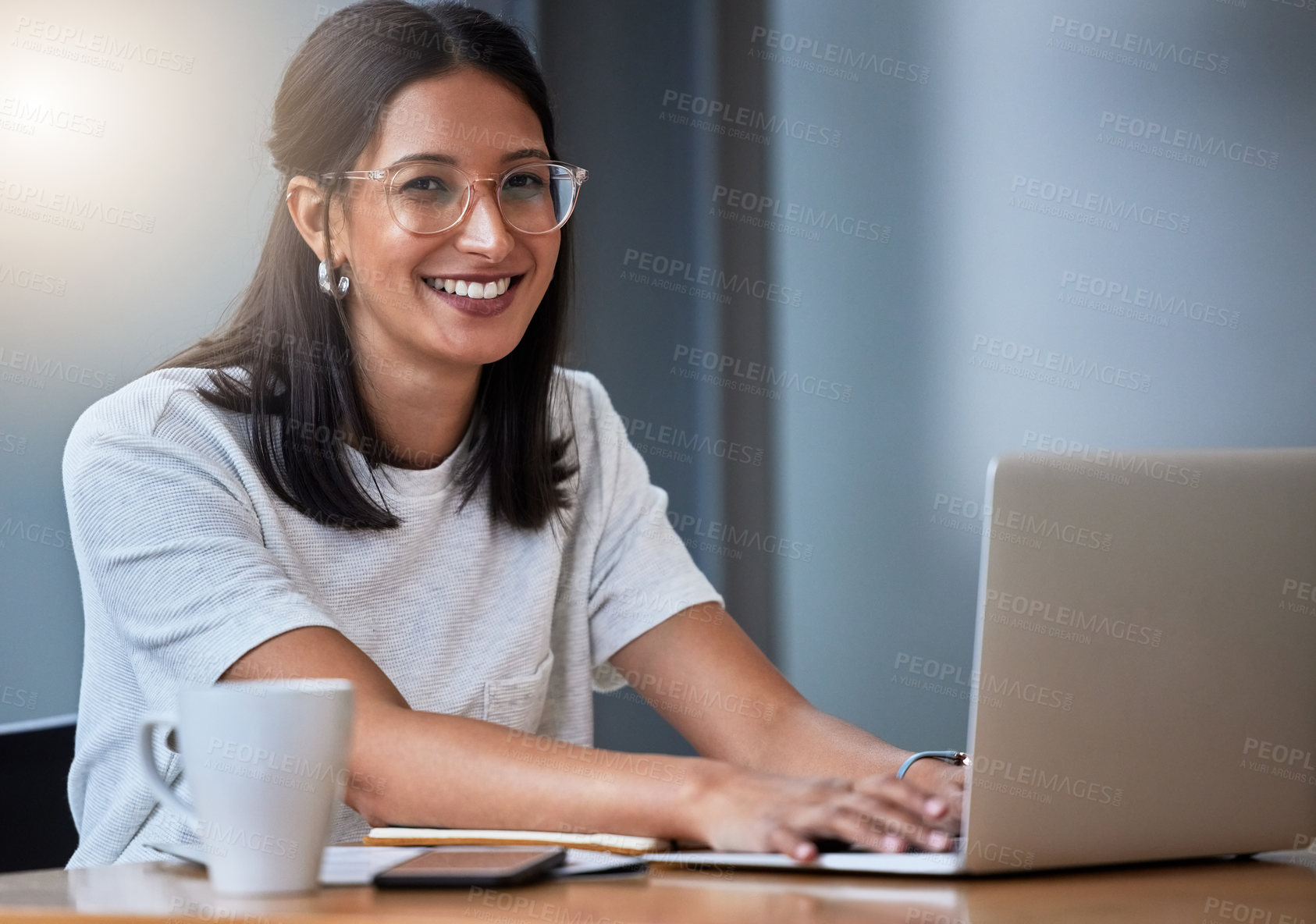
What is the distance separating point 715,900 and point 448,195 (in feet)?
3.04

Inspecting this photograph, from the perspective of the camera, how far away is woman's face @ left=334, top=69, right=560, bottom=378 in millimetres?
1423

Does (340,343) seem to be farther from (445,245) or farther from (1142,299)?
(1142,299)

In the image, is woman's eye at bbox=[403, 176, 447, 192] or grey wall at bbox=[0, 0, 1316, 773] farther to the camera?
grey wall at bbox=[0, 0, 1316, 773]

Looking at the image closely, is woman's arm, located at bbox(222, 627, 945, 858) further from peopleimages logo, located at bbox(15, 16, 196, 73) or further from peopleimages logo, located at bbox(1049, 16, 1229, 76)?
peopleimages logo, located at bbox(1049, 16, 1229, 76)

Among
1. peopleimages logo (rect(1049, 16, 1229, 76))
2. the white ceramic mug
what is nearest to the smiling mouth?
the white ceramic mug

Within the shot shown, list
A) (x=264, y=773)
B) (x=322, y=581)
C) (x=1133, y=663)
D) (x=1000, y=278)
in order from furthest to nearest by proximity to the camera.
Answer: (x=1000, y=278) < (x=322, y=581) < (x=1133, y=663) < (x=264, y=773)

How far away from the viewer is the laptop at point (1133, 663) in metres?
0.76

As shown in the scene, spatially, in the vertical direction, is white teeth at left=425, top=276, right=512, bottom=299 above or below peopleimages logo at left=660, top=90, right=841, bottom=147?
below

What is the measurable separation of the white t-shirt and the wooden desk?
11.0 inches

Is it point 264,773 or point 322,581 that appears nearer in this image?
point 264,773

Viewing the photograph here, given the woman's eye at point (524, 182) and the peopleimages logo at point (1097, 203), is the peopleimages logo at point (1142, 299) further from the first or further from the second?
the woman's eye at point (524, 182)

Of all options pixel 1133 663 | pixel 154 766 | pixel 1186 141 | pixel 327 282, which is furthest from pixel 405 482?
pixel 1186 141

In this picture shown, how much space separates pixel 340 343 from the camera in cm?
150

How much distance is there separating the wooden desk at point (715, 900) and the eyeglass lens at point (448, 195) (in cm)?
79
